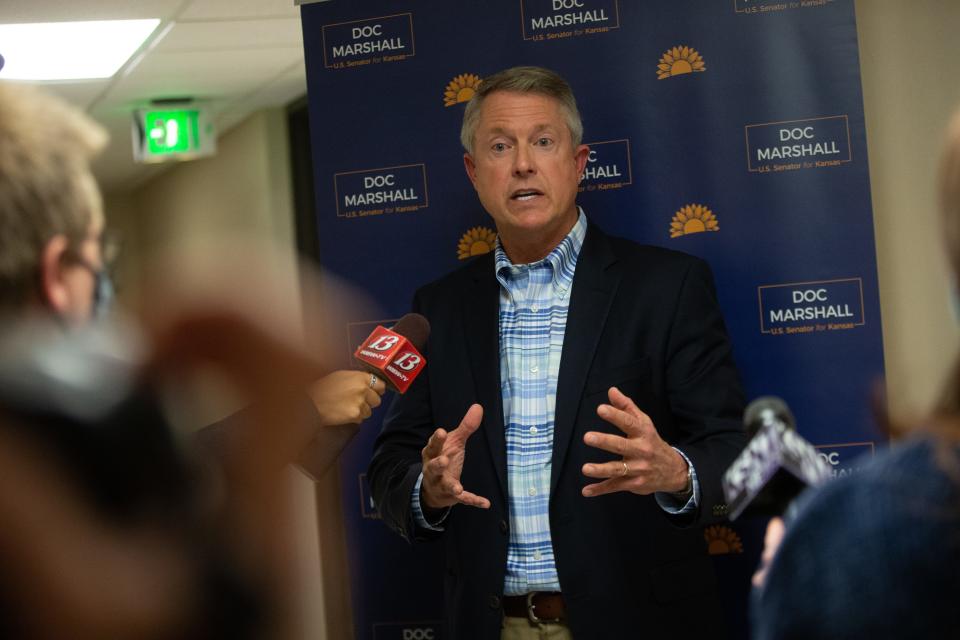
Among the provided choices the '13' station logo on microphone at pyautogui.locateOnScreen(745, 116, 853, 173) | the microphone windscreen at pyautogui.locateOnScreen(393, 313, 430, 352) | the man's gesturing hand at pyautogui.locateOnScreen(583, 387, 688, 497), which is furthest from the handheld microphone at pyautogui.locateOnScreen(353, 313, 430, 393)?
the '13' station logo on microphone at pyautogui.locateOnScreen(745, 116, 853, 173)

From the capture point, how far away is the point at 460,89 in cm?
354

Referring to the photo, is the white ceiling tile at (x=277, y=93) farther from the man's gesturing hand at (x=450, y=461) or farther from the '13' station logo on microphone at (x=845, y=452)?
the man's gesturing hand at (x=450, y=461)

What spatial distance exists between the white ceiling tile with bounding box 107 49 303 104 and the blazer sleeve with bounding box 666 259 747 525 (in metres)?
3.38

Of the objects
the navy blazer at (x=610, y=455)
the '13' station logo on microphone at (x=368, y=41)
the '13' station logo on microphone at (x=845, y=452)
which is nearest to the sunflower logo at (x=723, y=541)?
the '13' station logo on microphone at (x=845, y=452)

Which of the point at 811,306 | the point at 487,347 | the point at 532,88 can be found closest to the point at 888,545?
the point at 487,347

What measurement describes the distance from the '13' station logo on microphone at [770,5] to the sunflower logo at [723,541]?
151 cm

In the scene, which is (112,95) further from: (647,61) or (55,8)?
(647,61)

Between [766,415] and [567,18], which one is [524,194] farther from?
[766,415]

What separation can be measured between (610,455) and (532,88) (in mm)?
1003

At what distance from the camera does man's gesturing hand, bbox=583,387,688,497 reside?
2225 millimetres

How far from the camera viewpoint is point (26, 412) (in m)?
1.09

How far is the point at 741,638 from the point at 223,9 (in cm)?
321

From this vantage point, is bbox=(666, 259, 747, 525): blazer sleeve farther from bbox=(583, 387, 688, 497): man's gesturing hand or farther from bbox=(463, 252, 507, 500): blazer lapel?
bbox=(463, 252, 507, 500): blazer lapel

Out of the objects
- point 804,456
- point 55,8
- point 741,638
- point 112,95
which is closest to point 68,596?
point 804,456
